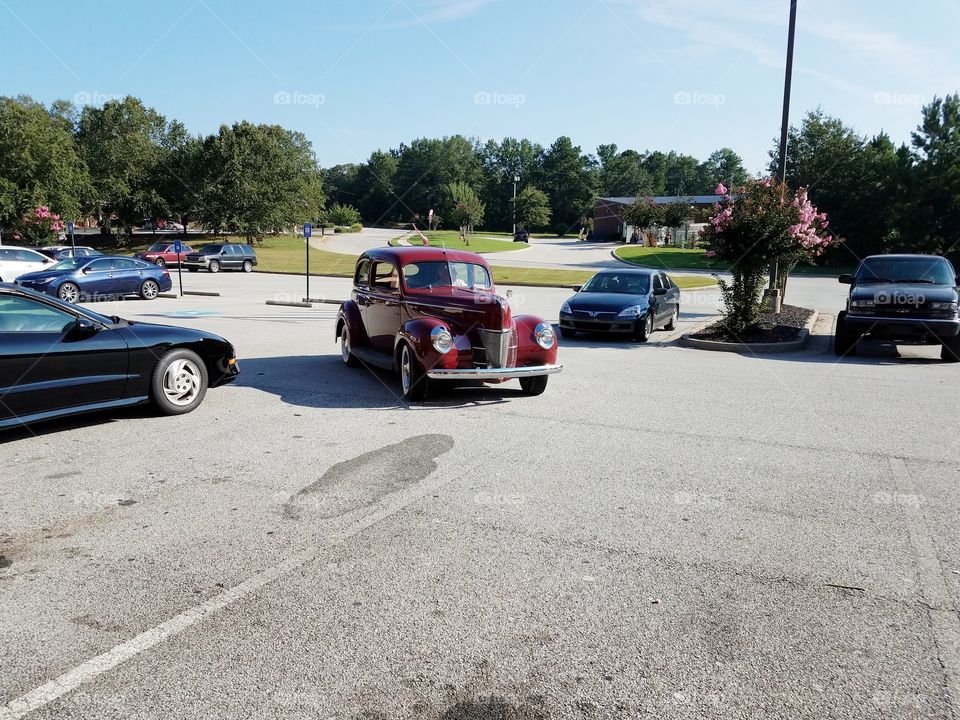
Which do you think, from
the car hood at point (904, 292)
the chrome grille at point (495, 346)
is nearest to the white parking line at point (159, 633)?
the chrome grille at point (495, 346)

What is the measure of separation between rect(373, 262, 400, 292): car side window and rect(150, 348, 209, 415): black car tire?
2.71 metres

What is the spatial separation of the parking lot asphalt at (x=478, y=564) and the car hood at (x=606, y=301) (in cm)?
687

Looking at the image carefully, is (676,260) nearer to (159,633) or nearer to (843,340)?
(843,340)

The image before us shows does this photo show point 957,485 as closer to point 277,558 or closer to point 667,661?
point 667,661

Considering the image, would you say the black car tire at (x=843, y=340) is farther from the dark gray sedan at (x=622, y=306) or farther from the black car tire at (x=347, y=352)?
the black car tire at (x=347, y=352)

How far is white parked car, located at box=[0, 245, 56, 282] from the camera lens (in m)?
24.2

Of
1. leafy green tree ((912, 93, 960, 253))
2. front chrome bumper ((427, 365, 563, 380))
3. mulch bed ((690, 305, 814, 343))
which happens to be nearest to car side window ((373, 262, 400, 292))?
Answer: front chrome bumper ((427, 365, 563, 380))

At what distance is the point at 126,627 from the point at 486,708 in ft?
5.94

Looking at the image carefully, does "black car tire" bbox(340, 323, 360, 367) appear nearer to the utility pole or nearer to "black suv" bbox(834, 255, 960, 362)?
"black suv" bbox(834, 255, 960, 362)

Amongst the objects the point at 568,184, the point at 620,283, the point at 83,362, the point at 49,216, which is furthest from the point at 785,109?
the point at 568,184

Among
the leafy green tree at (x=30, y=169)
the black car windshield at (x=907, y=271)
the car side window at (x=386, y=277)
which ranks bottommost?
the car side window at (x=386, y=277)

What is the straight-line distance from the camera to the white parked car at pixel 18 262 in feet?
79.4

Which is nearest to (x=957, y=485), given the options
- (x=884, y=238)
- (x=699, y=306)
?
(x=699, y=306)

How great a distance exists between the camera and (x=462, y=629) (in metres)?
3.53
